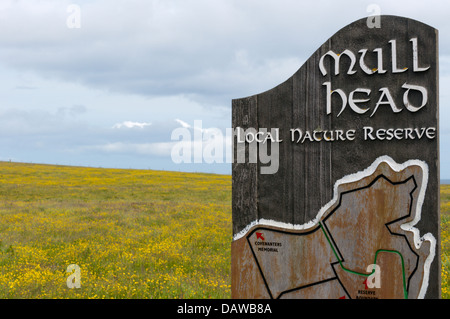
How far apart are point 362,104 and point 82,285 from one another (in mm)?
6606

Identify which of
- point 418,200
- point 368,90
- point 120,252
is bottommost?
point 120,252

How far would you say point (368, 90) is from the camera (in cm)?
495

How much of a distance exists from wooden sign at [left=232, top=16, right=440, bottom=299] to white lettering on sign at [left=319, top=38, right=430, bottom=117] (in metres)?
0.01

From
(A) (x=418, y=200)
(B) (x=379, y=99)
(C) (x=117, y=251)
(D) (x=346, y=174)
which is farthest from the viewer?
(C) (x=117, y=251)

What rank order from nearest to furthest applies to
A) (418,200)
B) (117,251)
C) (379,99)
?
(418,200)
(379,99)
(117,251)

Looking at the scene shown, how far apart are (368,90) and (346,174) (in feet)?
3.60

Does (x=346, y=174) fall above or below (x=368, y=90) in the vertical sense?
below

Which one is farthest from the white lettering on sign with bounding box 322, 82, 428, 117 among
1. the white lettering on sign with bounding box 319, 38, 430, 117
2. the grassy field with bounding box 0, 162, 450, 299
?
the grassy field with bounding box 0, 162, 450, 299

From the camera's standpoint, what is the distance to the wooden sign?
4.74m

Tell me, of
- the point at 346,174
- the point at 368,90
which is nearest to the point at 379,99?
the point at 368,90

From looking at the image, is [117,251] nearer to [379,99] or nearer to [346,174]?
[346,174]

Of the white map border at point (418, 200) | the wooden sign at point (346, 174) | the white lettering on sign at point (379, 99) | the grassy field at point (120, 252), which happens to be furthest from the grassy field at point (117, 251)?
the white lettering on sign at point (379, 99)

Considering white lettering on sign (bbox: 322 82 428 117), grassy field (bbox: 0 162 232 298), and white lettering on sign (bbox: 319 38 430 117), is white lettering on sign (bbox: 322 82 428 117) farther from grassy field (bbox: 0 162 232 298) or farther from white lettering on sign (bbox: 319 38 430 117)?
grassy field (bbox: 0 162 232 298)
